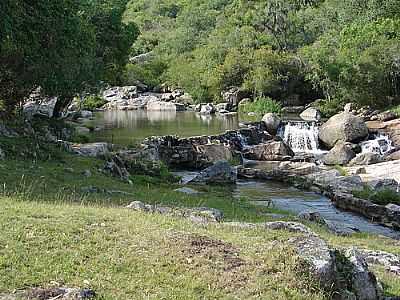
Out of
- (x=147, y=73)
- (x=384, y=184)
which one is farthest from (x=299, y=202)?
(x=147, y=73)

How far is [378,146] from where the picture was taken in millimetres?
42062

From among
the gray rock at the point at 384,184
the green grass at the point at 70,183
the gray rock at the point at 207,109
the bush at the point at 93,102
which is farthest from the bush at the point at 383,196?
the bush at the point at 93,102

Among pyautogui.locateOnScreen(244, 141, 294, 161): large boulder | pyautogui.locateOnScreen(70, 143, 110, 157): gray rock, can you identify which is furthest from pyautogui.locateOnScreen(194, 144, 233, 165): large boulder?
pyautogui.locateOnScreen(70, 143, 110, 157): gray rock

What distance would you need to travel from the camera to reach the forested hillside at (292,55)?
5775cm

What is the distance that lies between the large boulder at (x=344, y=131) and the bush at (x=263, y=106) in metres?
21.5

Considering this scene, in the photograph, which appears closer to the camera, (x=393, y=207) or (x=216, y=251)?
(x=216, y=251)

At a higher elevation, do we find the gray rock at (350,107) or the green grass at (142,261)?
the gray rock at (350,107)

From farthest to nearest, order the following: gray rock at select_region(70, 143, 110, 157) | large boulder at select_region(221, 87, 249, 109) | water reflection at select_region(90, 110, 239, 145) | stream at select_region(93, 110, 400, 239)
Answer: large boulder at select_region(221, 87, 249, 109)
water reflection at select_region(90, 110, 239, 145)
gray rock at select_region(70, 143, 110, 157)
stream at select_region(93, 110, 400, 239)

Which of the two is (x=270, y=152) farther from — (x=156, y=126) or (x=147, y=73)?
(x=147, y=73)

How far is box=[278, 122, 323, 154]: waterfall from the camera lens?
45.8 meters

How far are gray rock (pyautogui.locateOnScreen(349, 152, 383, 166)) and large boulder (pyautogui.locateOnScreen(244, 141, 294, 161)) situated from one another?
14.6ft

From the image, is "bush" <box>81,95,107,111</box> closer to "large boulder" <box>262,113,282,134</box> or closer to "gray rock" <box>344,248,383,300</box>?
"large boulder" <box>262,113,282,134</box>

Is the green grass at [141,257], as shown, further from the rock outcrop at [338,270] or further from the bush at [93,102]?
the bush at [93,102]

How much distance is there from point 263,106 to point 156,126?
1711 cm
